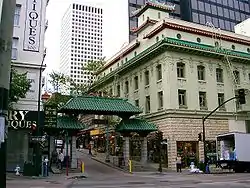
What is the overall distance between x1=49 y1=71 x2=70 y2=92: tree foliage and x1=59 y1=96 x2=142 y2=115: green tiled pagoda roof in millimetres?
12241

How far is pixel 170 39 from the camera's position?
37.3 m

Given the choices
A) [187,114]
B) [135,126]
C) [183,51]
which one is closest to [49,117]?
[135,126]

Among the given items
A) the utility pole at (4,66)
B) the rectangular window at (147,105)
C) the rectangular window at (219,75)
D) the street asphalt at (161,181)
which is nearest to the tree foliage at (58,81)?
the rectangular window at (147,105)

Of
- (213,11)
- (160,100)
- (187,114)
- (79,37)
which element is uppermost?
(213,11)

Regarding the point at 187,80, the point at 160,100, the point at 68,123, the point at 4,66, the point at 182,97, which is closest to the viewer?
the point at 4,66

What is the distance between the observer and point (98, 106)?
1340 inches

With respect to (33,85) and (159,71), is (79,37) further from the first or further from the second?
(33,85)

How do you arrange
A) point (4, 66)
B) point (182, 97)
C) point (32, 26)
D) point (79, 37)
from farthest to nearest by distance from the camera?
point (79, 37), point (182, 97), point (32, 26), point (4, 66)

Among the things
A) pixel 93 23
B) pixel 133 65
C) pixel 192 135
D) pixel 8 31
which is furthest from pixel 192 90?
pixel 93 23

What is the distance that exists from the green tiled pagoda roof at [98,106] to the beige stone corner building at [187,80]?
469 cm

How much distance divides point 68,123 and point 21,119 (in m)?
4.68

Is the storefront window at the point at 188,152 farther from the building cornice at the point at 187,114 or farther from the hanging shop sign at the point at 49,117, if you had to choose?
the hanging shop sign at the point at 49,117

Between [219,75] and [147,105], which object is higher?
[219,75]

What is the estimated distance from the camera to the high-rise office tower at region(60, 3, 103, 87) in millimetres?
68125
